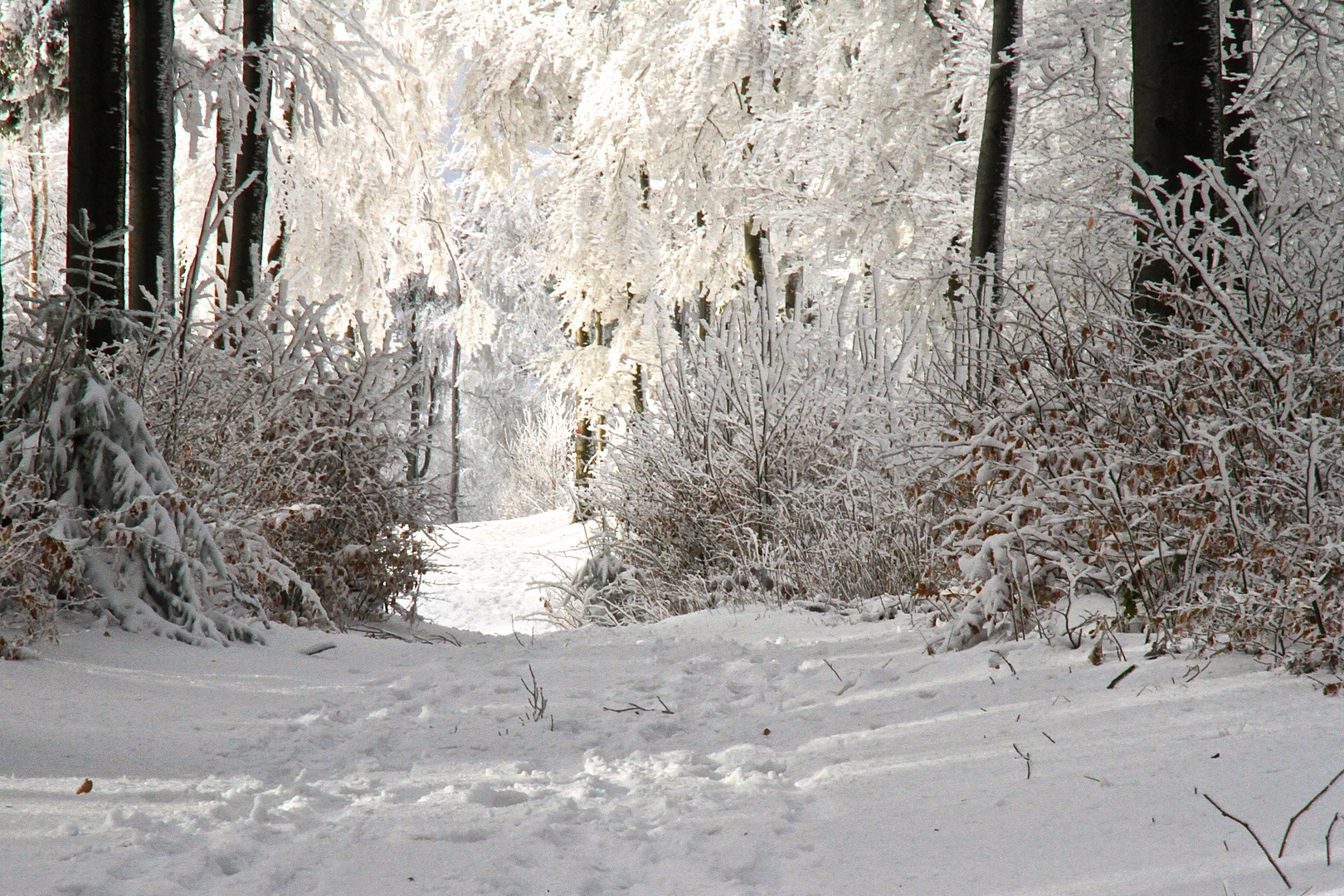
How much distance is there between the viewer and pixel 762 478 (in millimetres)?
6730

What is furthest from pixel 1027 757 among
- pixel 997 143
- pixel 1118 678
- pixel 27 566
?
pixel 997 143

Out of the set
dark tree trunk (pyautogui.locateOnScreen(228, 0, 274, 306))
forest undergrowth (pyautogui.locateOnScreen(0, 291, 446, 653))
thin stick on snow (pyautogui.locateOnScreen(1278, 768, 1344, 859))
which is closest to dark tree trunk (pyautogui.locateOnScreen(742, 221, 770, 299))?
dark tree trunk (pyautogui.locateOnScreen(228, 0, 274, 306))

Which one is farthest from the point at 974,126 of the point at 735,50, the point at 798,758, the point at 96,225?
the point at 798,758

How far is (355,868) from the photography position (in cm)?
217

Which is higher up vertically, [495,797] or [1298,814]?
[1298,814]

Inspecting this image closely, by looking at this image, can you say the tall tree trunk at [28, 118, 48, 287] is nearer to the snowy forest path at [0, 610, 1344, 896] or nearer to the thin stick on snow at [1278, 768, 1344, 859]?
the snowy forest path at [0, 610, 1344, 896]

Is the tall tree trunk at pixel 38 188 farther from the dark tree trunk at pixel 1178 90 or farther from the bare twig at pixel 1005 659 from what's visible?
the bare twig at pixel 1005 659

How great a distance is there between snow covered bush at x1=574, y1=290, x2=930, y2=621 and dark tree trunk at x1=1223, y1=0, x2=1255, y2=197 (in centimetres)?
226

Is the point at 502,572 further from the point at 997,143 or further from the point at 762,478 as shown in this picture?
the point at 997,143

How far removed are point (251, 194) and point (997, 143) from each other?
20.5 feet

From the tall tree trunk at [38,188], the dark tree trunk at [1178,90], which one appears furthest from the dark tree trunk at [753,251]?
the tall tree trunk at [38,188]

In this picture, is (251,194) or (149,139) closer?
(149,139)

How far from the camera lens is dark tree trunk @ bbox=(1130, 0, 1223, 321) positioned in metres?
4.07

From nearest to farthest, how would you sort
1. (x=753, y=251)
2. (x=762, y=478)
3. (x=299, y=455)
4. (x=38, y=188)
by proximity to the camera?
(x=299, y=455), (x=762, y=478), (x=753, y=251), (x=38, y=188)
